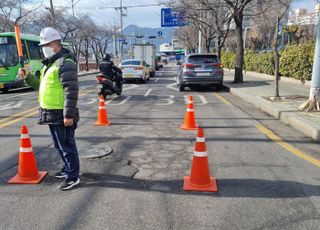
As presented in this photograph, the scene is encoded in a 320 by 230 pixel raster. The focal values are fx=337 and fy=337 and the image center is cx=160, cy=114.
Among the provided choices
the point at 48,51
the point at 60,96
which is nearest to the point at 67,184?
the point at 60,96

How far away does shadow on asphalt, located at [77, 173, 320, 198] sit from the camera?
4035mm

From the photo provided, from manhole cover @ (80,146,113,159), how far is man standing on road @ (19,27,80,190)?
1143 mm

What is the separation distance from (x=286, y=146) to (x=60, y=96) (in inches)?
162

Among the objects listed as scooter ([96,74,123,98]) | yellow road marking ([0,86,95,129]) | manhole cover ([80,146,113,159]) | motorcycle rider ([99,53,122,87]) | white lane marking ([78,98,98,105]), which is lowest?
white lane marking ([78,98,98,105])

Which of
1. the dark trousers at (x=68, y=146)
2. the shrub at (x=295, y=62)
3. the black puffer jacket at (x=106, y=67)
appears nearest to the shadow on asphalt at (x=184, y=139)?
the dark trousers at (x=68, y=146)

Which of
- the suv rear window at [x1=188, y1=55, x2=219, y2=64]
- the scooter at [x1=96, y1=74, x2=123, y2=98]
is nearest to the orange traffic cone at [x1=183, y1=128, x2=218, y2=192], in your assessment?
the scooter at [x1=96, y1=74, x2=123, y2=98]

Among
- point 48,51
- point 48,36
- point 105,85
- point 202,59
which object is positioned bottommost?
point 105,85

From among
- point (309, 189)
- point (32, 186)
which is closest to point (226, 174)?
point (309, 189)

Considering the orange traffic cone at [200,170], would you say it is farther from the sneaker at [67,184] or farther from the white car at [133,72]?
the white car at [133,72]

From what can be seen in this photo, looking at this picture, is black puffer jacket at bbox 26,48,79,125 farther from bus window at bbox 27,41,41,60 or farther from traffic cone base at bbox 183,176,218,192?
bus window at bbox 27,41,41,60

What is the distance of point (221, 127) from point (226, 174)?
10.2 ft

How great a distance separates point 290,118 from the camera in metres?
7.89

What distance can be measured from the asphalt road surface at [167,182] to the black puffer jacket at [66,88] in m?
0.92

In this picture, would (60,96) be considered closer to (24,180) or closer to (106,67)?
(24,180)
